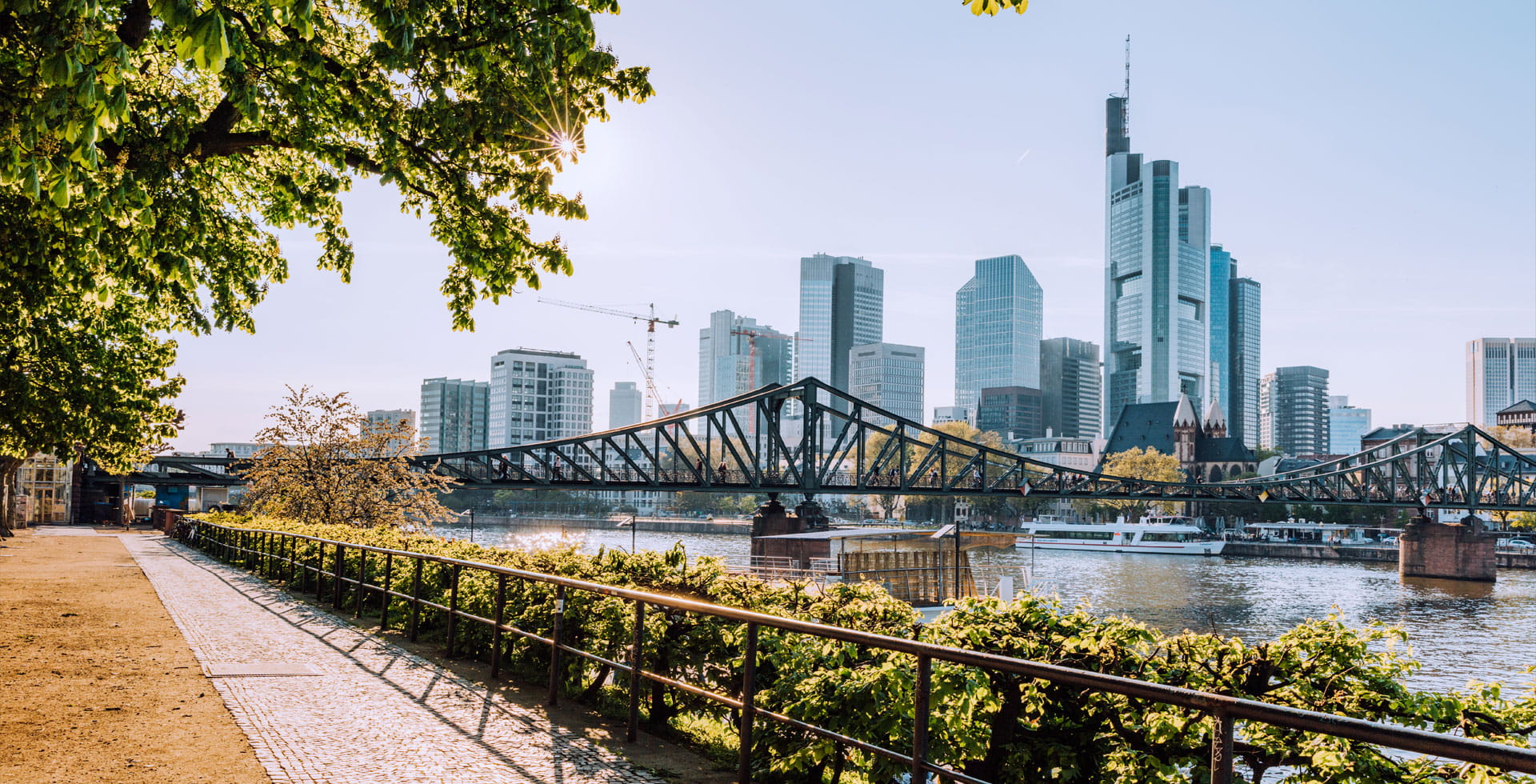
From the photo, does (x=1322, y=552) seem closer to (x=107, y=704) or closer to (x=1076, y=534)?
(x=1076, y=534)

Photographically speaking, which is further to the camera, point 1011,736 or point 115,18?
point 115,18

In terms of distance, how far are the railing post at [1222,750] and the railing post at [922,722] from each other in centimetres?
159

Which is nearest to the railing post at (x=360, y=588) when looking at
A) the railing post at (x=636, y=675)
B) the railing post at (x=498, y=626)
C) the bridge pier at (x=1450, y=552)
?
the railing post at (x=498, y=626)

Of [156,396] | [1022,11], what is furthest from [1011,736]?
[156,396]

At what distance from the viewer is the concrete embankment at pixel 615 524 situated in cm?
13600

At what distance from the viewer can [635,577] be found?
31.2ft

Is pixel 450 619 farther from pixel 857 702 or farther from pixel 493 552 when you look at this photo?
pixel 857 702

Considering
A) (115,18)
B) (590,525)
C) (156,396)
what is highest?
(115,18)

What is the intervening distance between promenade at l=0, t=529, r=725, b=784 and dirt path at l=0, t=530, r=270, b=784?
43mm

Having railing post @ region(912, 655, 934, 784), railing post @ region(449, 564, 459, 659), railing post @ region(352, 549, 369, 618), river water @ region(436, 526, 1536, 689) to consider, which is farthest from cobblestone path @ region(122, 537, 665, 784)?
river water @ region(436, 526, 1536, 689)

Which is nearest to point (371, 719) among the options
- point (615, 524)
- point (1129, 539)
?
point (1129, 539)

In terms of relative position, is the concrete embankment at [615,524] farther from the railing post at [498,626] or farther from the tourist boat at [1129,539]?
the railing post at [498,626]

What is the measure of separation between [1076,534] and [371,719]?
103352 millimetres

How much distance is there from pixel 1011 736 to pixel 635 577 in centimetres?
472
